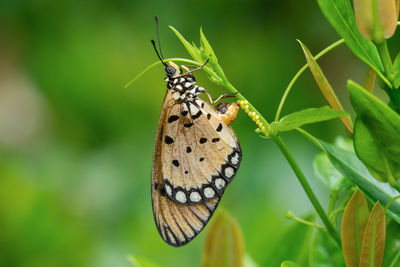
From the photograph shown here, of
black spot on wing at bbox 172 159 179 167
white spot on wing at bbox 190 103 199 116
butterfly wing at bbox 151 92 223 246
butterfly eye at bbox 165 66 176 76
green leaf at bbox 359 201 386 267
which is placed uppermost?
butterfly eye at bbox 165 66 176 76

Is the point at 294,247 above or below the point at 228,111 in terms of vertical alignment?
below

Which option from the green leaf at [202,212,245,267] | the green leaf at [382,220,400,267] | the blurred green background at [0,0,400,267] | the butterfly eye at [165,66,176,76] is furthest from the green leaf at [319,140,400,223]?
the blurred green background at [0,0,400,267]

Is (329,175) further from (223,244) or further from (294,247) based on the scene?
(223,244)

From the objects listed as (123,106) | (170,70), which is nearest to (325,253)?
(170,70)

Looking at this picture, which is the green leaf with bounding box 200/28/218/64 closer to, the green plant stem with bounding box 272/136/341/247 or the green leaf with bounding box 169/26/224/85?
the green leaf with bounding box 169/26/224/85

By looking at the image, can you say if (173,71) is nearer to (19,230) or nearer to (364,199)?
(364,199)

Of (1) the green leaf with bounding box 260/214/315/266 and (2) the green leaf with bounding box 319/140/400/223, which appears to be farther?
(1) the green leaf with bounding box 260/214/315/266

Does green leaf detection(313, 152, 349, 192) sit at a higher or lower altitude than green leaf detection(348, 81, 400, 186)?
lower
